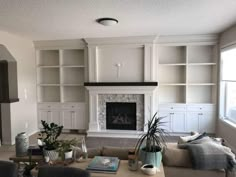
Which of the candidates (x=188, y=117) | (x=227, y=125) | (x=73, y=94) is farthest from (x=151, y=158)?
(x=73, y=94)

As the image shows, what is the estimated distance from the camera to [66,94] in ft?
20.4

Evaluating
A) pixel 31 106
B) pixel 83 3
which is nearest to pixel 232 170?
pixel 83 3

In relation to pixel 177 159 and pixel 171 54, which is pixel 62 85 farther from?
pixel 177 159

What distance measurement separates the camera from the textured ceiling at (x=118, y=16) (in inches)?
114

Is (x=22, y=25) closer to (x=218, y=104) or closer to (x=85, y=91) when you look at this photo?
(x=85, y=91)

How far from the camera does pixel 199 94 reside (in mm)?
5652

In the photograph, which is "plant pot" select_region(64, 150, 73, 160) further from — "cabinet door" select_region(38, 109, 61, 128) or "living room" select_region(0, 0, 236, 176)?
"cabinet door" select_region(38, 109, 61, 128)

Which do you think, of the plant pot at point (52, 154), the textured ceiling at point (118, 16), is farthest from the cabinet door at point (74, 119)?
the plant pot at point (52, 154)

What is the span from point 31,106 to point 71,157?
4.02 meters

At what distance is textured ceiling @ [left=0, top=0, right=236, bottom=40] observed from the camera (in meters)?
2.89

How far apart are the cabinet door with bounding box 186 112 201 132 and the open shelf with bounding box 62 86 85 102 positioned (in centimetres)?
294

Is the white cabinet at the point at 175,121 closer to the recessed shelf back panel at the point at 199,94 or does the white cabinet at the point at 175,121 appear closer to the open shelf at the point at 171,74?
the recessed shelf back panel at the point at 199,94

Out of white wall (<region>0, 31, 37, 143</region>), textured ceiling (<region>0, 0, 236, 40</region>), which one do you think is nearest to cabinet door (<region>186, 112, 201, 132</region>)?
textured ceiling (<region>0, 0, 236, 40</region>)

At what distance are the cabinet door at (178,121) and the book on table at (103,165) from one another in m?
3.60
